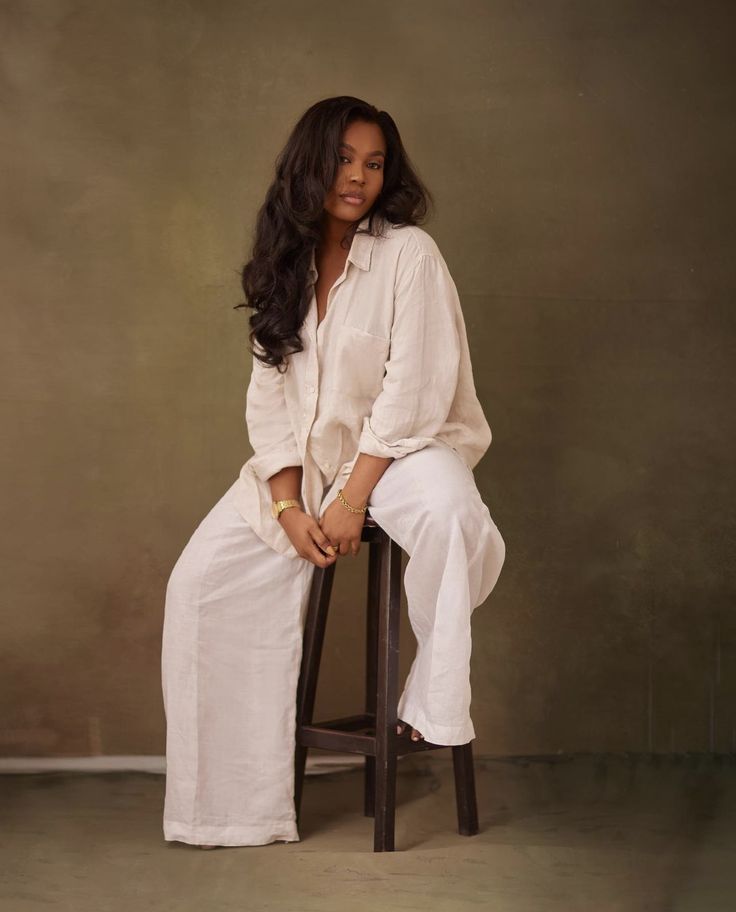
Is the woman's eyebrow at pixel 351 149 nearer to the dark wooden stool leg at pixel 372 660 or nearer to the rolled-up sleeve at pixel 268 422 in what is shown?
the rolled-up sleeve at pixel 268 422

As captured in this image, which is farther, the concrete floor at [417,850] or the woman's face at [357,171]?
the woman's face at [357,171]

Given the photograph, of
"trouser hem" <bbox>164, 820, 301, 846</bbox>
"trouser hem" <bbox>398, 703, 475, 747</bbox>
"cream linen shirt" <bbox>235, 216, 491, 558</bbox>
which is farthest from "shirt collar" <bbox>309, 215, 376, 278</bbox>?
"trouser hem" <bbox>164, 820, 301, 846</bbox>

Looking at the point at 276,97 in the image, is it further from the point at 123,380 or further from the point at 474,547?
the point at 474,547

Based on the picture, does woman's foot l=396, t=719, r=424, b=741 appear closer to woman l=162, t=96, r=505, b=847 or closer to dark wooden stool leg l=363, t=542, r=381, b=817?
woman l=162, t=96, r=505, b=847

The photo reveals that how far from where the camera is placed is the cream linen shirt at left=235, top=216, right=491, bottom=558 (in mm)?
2461

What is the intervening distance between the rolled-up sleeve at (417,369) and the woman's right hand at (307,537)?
0.21 meters

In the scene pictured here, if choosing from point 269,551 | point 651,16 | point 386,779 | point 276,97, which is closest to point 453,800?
point 386,779

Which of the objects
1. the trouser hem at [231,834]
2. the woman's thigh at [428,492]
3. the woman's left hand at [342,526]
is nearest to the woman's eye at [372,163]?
the woman's thigh at [428,492]

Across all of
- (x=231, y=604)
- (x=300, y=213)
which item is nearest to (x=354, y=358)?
(x=300, y=213)

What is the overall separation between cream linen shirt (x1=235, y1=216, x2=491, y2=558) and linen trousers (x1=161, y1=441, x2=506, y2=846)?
6 centimetres

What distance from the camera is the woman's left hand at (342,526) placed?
247 cm

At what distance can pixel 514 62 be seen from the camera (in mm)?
3209

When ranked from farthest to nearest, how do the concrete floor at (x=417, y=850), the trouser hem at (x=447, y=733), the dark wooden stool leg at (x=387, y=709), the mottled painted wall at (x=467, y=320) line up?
the mottled painted wall at (x=467, y=320)
the dark wooden stool leg at (x=387, y=709)
the trouser hem at (x=447, y=733)
the concrete floor at (x=417, y=850)

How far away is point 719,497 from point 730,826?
40.0 inches
